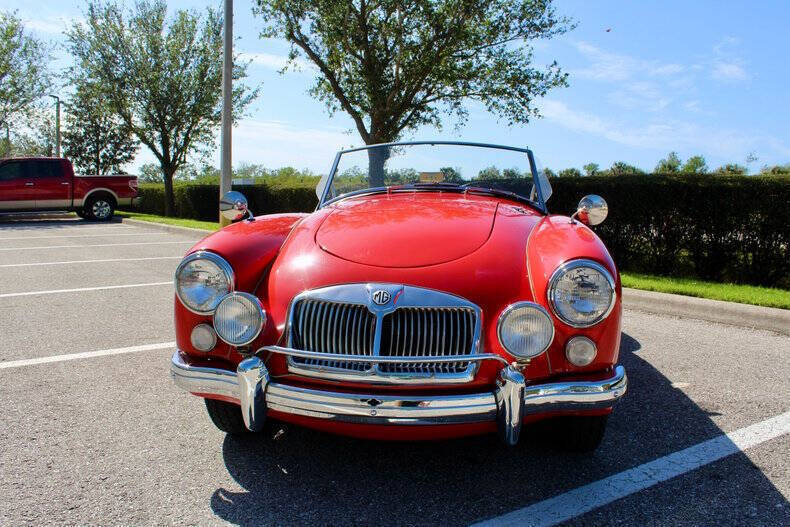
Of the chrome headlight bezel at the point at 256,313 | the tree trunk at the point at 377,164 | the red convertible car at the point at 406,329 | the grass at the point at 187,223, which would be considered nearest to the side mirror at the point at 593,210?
the red convertible car at the point at 406,329

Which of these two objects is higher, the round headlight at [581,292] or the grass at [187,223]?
the round headlight at [581,292]

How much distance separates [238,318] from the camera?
2451mm

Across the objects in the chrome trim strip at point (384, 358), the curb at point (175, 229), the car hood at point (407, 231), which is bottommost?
the curb at point (175, 229)

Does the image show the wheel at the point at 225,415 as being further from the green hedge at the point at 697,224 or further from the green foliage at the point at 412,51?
the green foliage at the point at 412,51

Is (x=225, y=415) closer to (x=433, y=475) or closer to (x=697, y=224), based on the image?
(x=433, y=475)

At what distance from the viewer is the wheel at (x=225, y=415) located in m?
2.72

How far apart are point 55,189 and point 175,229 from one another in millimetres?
5278

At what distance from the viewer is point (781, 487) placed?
8.04ft

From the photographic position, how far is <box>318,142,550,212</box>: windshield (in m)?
3.96

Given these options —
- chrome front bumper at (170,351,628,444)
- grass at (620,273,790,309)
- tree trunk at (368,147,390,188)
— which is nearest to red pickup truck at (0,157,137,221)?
grass at (620,273,790,309)

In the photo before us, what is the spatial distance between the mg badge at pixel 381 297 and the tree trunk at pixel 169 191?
869 inches

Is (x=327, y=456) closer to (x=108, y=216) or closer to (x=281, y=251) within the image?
(x=281, y=251)

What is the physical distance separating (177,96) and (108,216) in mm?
5683

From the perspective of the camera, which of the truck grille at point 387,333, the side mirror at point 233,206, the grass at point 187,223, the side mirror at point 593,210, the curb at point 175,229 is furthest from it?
the grass at point 187,223
